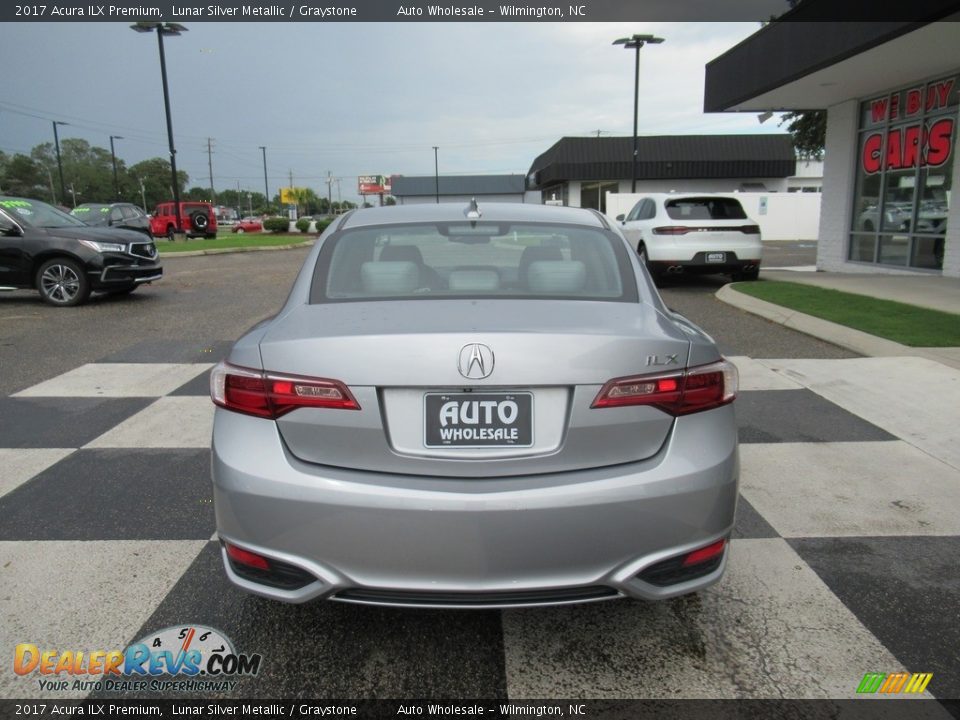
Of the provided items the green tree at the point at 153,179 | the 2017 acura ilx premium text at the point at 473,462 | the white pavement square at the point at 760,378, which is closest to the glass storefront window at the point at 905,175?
the white pavement square at the point at 760,378

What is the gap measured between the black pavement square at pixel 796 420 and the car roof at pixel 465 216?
7.11ft

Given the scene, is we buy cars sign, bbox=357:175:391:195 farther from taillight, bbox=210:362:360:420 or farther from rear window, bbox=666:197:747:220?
taillight, bbox=210:362:360:420

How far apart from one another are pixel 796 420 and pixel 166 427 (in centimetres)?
454

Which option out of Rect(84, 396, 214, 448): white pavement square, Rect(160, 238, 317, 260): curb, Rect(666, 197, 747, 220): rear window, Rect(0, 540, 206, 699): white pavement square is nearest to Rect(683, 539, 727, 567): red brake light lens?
Rect(0, 540, 206, 699): white pavement square

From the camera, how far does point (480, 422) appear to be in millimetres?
2117

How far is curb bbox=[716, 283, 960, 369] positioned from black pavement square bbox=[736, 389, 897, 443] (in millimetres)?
1640

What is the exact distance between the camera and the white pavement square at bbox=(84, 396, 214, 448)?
4668 millimetres

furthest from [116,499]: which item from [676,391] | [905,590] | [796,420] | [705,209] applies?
[705,209]

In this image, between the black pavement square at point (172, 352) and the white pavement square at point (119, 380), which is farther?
the black pavement square at point (172, 352)

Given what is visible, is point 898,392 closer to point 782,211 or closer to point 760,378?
point 760,378

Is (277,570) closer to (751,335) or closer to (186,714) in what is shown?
(186,714)

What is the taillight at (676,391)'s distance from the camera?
2146 mm

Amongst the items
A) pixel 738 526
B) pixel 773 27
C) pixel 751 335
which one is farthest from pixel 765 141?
pixel 738 526

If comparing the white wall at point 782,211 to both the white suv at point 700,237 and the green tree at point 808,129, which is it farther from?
the white suv at point 700,237
